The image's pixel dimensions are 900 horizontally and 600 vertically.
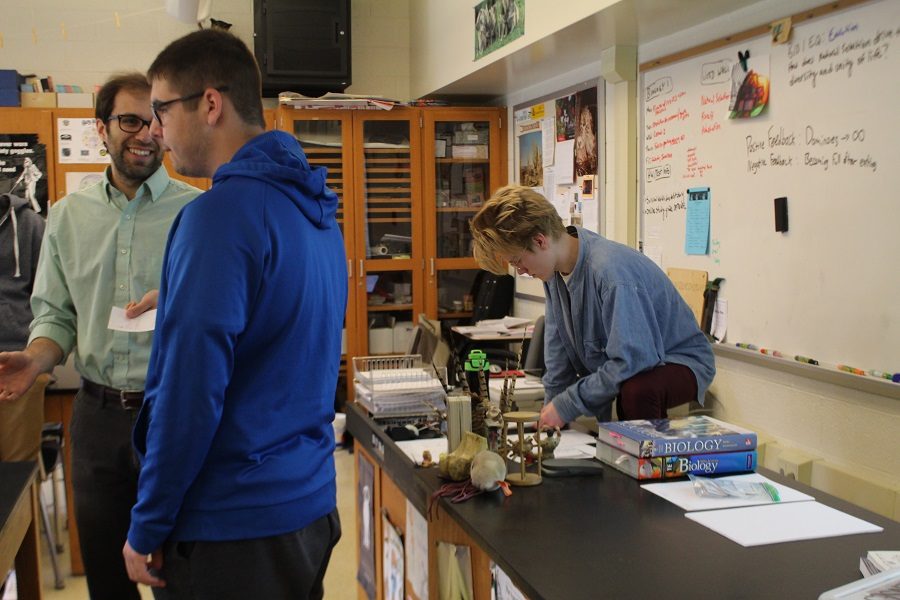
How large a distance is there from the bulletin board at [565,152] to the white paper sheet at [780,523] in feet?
8.51

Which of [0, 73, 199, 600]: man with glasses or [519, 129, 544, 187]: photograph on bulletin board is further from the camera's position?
[519, 129, 544, 187]: photograph on bulletin board

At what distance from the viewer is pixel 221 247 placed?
4.56 ft

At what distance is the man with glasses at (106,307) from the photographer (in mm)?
2092

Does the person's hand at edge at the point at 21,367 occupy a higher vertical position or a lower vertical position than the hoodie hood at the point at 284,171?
lower

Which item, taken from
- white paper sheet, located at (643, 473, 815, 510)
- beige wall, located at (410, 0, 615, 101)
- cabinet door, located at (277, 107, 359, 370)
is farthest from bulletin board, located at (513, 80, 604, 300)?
white paper sheet, located at (643, 473, 815, 510)

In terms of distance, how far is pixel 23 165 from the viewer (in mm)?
5121

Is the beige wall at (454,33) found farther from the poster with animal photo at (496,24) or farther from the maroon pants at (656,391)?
the maroon pants at (656,391)

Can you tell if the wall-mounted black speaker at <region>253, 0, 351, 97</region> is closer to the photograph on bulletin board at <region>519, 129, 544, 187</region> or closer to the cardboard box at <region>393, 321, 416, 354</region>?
the photograph on bulletin board at <region>519, 129, 544, 187</region>

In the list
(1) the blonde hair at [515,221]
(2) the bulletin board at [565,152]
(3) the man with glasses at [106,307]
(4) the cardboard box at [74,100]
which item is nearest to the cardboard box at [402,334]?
(2) the bulletin board at [565,152]

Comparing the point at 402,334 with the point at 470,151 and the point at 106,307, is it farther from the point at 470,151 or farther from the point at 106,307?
the point at 106,307

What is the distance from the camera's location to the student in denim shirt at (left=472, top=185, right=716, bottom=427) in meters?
2.37

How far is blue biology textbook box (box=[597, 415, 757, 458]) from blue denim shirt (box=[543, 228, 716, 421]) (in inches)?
10.2

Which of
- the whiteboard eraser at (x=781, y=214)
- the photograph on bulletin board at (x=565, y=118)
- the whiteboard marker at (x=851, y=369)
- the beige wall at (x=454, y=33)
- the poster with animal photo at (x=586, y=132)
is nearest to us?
the whiteboard marker at (x=851, y=369)

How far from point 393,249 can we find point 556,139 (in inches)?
54.6
